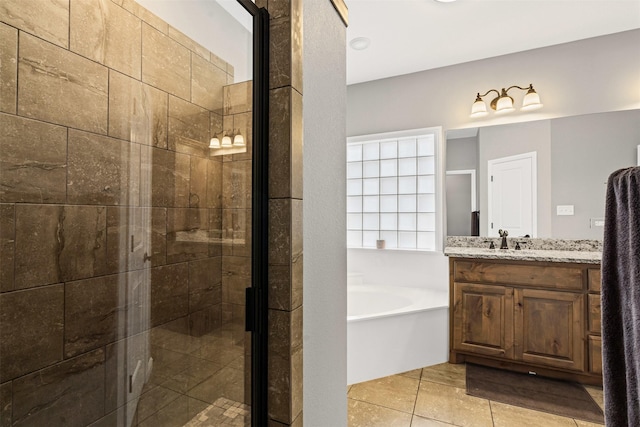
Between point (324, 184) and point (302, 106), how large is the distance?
307 mm

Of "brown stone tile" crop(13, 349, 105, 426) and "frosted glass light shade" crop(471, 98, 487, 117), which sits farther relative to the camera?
"frosted glass light shade" crop(471, 98, 487, 117)

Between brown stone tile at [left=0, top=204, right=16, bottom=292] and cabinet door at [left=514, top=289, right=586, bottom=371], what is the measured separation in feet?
9.45

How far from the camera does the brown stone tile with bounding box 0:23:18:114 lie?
1.47ft

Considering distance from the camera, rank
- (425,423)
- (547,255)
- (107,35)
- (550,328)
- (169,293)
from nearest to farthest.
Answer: (107,35) → (169,293) → (425,423) → (550,328) → (547,255)

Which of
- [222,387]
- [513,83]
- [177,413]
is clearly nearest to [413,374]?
[222,387]

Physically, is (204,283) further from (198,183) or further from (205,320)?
(198,183)

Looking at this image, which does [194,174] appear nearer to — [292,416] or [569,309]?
[292,416]

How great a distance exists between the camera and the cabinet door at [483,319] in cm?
252

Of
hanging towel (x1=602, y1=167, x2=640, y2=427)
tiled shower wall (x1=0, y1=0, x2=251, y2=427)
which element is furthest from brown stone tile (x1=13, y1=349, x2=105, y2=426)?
hanging towel (x1=602, y1=167, x2=640, y2=427)

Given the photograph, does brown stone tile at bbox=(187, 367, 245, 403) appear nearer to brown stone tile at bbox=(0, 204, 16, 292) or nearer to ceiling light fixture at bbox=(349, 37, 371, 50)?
brown stone tile at bbox=(0, 204, 16, 292)

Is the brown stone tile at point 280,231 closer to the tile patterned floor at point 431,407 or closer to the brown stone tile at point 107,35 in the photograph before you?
the brown stone tile at point 107,35

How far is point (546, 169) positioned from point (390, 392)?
7.63ft

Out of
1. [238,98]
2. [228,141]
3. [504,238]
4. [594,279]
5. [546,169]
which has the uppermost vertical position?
[546,169]

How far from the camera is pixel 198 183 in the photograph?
707mm
